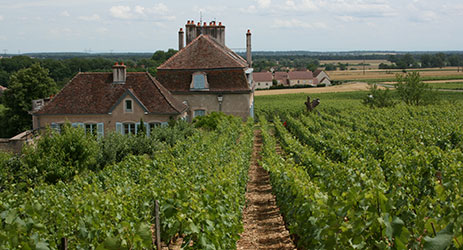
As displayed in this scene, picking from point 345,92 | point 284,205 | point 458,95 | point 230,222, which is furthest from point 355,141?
point 345,92

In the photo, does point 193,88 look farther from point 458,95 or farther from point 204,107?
point 458,95

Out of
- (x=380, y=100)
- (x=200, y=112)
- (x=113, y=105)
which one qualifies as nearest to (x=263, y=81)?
(x=380, y=100)

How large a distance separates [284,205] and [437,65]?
15637cm

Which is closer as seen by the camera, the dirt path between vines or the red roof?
the dirt path between vines

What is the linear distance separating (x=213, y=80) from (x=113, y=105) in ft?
22.0

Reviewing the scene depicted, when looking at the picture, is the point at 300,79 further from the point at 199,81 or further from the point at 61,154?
the point at 61,154

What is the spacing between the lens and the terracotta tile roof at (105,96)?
90.2ft

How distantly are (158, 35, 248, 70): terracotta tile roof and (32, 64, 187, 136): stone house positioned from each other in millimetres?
3455

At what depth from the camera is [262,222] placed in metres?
11.9

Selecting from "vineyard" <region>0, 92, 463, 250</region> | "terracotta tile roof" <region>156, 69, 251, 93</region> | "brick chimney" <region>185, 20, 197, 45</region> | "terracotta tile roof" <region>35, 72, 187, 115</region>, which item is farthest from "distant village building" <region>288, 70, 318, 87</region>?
"vineyard" <region>0, 92, 463, 250</region>

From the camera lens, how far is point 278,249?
31.8ft

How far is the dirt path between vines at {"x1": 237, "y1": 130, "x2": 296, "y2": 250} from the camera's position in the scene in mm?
10086

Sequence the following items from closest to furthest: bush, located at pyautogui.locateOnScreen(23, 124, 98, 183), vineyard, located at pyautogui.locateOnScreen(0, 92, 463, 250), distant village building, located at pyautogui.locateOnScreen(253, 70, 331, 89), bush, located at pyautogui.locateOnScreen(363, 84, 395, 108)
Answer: vineyard, located at pyautogui.locateOnScreen(0, 92, 463, 250)
bush, located at pyautogui.locateOnScreen(23, 124, 98, 183)
bush, located at pyautogui.locateOnScreen(363, 84, 395, 108)
distant village building, located at pyautogui.locateOnScreen(253, 70, 331, 89)

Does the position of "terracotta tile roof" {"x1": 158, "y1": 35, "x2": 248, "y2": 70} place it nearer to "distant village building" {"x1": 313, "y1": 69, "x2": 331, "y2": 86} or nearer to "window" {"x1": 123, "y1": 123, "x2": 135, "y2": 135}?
"window" {"x1": 123, "y1": 123, "x2": 135, "y2": 135}
